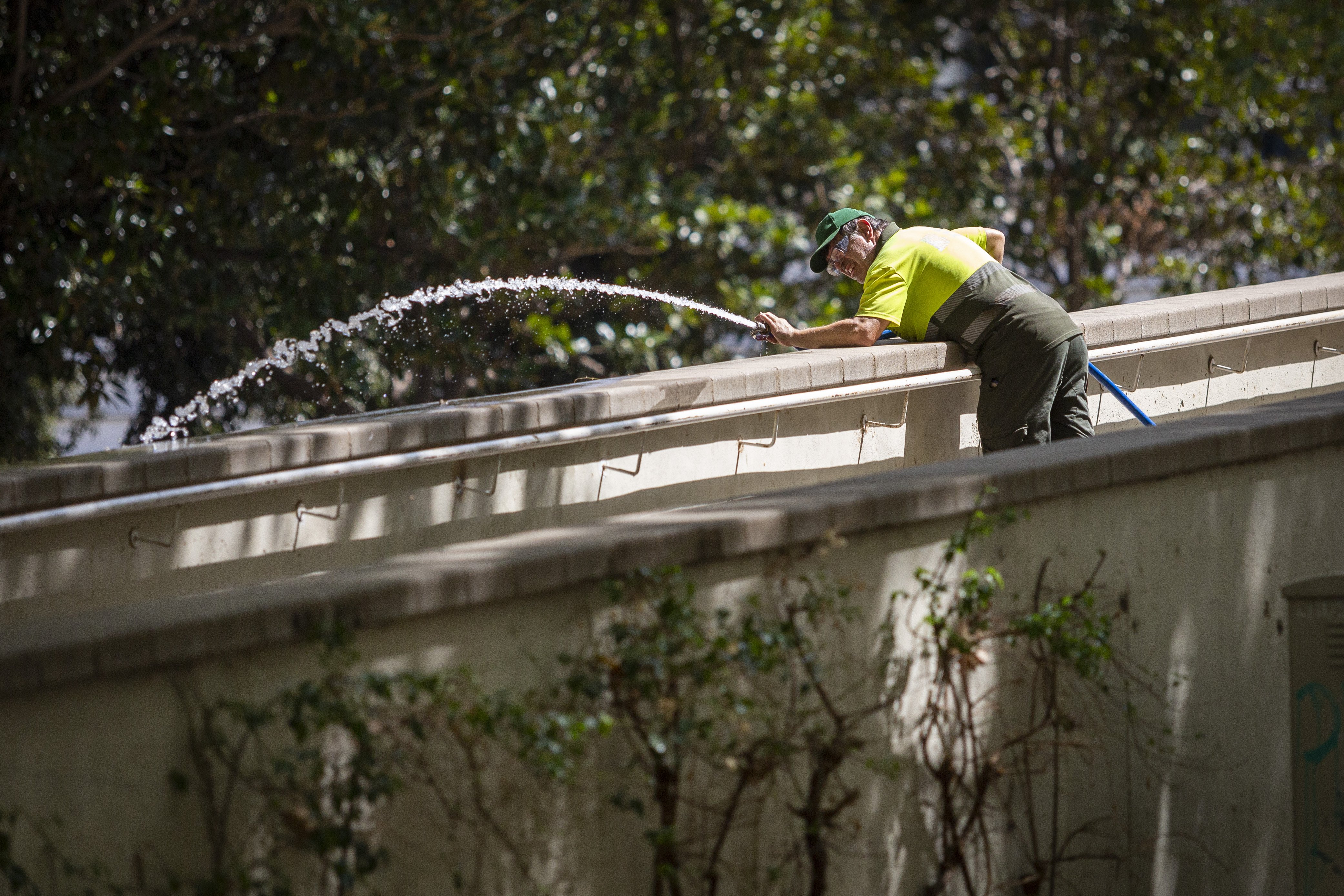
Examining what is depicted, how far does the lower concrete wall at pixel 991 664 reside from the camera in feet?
9.41

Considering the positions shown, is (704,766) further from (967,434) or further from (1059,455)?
(967,434)

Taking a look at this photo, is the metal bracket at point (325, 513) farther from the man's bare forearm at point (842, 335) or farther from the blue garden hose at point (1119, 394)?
the blue garden hose at point (1119, 394)

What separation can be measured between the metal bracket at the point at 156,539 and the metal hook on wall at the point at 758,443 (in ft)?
7.12

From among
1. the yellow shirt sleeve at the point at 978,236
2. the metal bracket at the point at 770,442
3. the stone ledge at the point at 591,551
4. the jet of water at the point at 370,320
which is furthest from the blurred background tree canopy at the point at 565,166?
the stone ledge at the point at 591,551

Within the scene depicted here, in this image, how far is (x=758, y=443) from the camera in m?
6.36

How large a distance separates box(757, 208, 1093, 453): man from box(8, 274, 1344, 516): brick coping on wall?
11cm

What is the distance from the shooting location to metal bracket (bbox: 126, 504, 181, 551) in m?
5.14

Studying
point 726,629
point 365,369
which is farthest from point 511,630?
point 365,369

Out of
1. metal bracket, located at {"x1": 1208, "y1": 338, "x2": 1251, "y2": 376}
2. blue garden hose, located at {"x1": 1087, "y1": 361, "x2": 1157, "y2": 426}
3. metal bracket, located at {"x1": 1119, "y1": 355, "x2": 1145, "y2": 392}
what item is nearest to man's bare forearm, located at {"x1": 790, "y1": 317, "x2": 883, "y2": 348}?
blue garden hose, located at {"x1": 1087, "y1": 361, "x2": 1157, "y2": 426}

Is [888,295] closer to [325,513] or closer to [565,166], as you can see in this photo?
[325,513]

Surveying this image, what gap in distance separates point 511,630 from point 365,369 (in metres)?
8.98

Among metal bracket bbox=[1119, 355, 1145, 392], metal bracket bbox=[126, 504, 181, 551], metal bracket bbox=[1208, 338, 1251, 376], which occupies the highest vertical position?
metal bracket bbox=[1208, 338, 1251, 376]

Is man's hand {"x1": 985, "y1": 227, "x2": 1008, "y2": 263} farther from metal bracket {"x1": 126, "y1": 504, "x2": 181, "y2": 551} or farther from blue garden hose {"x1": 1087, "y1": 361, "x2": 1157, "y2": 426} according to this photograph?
metal bracket {"x1": 126, "y1": 504, "x2": 181, "y2": 551}

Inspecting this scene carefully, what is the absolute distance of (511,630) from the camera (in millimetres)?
3256
